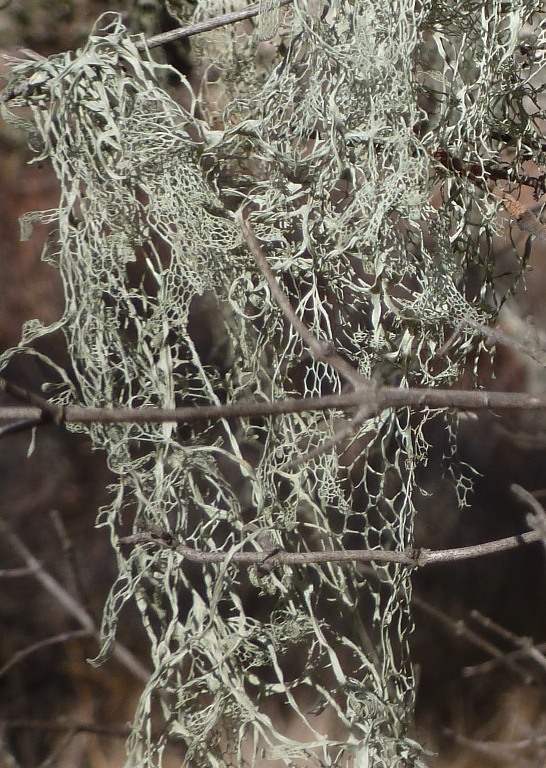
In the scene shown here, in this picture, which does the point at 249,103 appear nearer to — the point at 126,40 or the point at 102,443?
the point at 126,40

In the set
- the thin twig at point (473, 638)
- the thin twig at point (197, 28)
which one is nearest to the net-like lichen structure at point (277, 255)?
the thin twig at point (197, 28)

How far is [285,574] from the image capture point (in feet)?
1.28

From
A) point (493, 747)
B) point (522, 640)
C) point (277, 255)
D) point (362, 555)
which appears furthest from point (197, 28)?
point (493, 747)

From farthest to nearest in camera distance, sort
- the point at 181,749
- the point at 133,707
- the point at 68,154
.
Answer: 1. the point at 133,707
2. the point at 181,749
3. the point at 68,154

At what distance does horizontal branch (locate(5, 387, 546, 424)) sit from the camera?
0.17 m

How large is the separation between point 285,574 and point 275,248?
0.53ft

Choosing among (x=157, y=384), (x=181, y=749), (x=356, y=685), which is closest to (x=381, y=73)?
(x=157, y=384)

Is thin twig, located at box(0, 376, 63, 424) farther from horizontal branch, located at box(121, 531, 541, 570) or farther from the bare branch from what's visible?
horizontal branch, located at box(121, 531, 541, 570)

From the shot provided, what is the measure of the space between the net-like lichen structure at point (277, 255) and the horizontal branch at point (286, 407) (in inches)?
6.1

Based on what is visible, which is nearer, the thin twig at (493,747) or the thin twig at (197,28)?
the thin twig at (197,28)

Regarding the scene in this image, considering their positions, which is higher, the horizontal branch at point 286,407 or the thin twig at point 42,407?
the thin twig at point 42,407

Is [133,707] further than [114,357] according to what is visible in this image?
Yes

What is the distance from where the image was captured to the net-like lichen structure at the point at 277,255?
1.20 feet

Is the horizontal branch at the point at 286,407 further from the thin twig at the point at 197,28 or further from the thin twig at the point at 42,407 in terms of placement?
the thin twig at the point at 197,28
